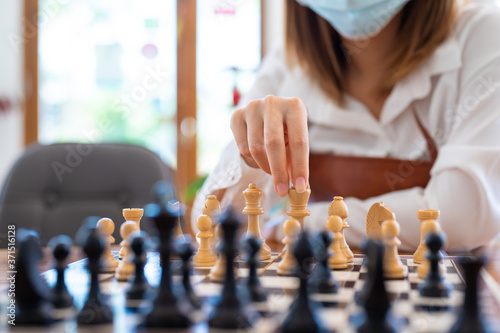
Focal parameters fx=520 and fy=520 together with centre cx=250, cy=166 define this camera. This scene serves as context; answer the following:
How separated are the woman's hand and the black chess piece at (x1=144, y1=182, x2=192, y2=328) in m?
0.36

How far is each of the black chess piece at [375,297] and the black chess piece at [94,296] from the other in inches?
11.4

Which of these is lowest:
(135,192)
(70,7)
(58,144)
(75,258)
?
(75,258)

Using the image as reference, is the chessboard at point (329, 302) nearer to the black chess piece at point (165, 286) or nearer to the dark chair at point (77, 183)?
the black chess piece at point (165, 286)

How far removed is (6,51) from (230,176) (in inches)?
114

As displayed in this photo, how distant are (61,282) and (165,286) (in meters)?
0.15

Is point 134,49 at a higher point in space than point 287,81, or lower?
higher

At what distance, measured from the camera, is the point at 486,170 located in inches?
53.2

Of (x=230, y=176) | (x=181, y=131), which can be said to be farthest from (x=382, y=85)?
(x=181, y=131)

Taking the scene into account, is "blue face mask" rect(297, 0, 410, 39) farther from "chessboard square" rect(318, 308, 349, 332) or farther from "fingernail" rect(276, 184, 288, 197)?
"chessboard square" rect(318, 308, 349, 332)

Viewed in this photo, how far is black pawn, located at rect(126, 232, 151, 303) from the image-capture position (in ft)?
2.27

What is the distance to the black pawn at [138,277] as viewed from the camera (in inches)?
27.3

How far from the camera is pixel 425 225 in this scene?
Result: 2.92 ft

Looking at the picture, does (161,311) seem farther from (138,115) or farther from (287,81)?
(138,115)

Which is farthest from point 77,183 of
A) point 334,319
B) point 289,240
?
point 334,319
